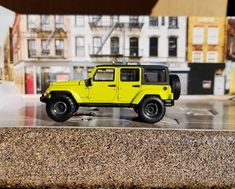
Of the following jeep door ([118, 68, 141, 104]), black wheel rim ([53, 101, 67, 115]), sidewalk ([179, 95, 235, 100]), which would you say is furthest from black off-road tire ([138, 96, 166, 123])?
black wheel rim ([53, 101, 67, 115])

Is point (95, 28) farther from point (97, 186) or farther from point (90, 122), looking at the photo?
point (97, 186)

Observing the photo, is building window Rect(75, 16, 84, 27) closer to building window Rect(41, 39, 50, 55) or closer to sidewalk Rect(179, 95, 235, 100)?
building window Rect(41, 39, 50, 55)

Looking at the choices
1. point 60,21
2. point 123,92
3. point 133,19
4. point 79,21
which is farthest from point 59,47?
point 123,92

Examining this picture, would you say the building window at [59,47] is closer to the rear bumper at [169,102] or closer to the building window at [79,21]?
the building window at [79,21]

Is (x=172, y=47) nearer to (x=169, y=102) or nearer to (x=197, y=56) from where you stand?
(x=197, y=56)

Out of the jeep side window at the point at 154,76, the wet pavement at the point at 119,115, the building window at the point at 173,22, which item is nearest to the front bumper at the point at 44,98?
the wet pavement at the point at 119,115

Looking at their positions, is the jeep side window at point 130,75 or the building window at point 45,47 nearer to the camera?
the jeep side window at point 130,75
